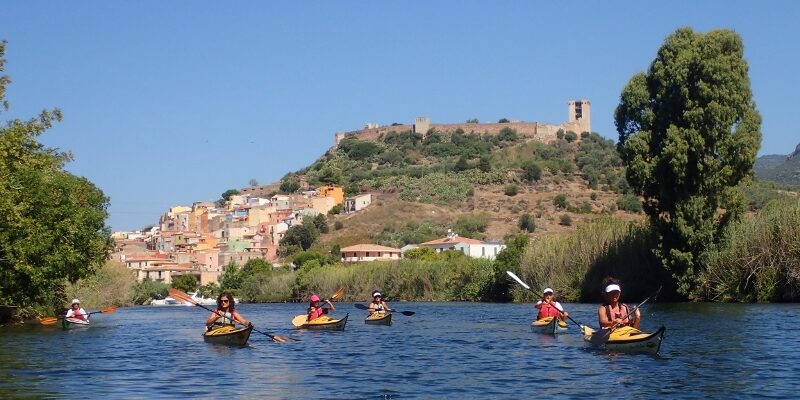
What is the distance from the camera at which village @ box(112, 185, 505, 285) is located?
119 meters

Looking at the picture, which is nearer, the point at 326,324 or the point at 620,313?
the point at 620,313

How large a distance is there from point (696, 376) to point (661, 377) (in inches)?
27.4

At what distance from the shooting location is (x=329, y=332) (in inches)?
1451

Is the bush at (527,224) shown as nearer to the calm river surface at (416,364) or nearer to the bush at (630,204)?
the bush at (630,204)

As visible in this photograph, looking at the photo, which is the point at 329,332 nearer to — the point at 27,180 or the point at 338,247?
the point at 27,180

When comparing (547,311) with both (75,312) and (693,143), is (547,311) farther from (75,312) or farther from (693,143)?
(75,312)

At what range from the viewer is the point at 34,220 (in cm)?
3981

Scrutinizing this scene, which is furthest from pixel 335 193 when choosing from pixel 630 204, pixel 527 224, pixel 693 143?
pixel 693 143

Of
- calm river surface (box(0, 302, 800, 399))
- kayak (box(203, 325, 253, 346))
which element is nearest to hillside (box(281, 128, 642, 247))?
calm river surface (box(0, 302, 800, 399))

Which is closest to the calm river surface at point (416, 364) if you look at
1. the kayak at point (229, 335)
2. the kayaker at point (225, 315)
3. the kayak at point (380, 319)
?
the kayak at point (229, 335)

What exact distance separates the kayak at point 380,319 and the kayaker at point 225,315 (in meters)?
11.7

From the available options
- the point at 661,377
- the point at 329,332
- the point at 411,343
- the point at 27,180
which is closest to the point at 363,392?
the point at 661,377

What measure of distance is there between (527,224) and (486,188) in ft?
110

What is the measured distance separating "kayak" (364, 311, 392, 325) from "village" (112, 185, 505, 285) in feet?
225
